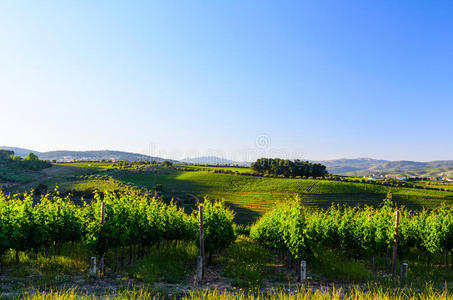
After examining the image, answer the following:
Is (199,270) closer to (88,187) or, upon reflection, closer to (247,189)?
(88,187)

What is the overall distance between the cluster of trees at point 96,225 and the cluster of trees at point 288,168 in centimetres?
7811

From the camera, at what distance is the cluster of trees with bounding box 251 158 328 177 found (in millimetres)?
89250

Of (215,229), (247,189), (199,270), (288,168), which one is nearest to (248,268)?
(215,229)

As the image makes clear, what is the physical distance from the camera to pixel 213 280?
10188 millimetres

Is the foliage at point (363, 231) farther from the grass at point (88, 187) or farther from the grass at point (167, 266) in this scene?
the grass at point (88, 187)

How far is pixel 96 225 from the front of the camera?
1026 cm

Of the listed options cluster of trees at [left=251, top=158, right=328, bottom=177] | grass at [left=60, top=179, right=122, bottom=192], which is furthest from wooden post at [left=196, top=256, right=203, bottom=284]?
cluster of trees at [left=251, top=158, right=328, bottom=177]

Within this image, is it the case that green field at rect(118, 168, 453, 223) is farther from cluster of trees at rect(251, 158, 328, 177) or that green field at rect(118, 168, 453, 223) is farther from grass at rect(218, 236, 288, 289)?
grass at rect(218, 236, 288, 289)

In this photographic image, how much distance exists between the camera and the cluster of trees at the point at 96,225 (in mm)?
10188

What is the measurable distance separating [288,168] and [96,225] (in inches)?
3355

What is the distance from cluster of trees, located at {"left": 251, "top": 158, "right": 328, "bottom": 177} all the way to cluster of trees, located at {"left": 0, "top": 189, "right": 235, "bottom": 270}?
7811 cm

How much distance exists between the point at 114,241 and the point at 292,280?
302 inches

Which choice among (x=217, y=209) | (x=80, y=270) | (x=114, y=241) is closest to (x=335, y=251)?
(x=217, y=209)

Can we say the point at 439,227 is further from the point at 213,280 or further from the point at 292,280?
the point at 213,280
